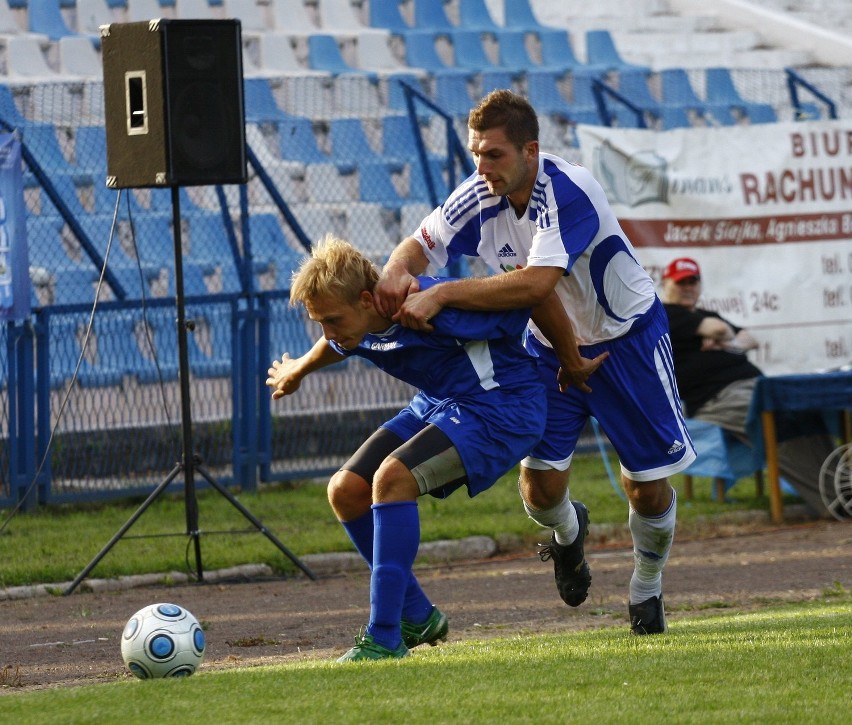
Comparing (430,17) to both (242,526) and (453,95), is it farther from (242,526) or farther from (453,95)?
(242,526)

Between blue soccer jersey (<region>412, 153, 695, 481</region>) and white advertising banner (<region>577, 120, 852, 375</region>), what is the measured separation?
615 centimetres

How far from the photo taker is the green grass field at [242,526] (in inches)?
389

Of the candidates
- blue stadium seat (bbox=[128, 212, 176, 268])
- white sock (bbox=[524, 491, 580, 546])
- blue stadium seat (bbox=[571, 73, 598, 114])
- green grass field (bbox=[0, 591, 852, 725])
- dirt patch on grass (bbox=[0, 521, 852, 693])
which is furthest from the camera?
blue stadium seat (bbox=[571, 73, 598, 114])

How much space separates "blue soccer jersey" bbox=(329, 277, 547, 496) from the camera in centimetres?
587

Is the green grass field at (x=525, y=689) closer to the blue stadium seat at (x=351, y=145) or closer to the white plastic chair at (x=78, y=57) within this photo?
the blue stadium seat at (x=351, y=145)

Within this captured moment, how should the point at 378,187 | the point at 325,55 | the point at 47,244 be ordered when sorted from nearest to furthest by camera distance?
the point at 47,244, the point at 378,187, the point at 325,55

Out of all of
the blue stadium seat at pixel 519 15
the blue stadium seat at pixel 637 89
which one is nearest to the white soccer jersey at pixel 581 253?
the blue stadium seat at pixel 637 89

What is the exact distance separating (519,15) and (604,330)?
15710mm

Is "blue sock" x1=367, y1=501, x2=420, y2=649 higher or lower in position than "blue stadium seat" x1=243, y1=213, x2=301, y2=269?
lower

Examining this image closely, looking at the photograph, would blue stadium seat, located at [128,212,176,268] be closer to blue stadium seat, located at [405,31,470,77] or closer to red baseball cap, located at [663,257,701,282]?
red baseball cap, located at [663,257,701,282]

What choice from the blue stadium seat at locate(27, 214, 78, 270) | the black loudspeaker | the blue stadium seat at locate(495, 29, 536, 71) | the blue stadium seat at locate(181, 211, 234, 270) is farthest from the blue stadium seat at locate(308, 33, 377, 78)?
the black loudspeaker

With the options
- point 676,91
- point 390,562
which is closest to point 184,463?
point 390,562

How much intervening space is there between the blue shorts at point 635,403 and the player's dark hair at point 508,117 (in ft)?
3.22

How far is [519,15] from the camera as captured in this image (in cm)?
2159
